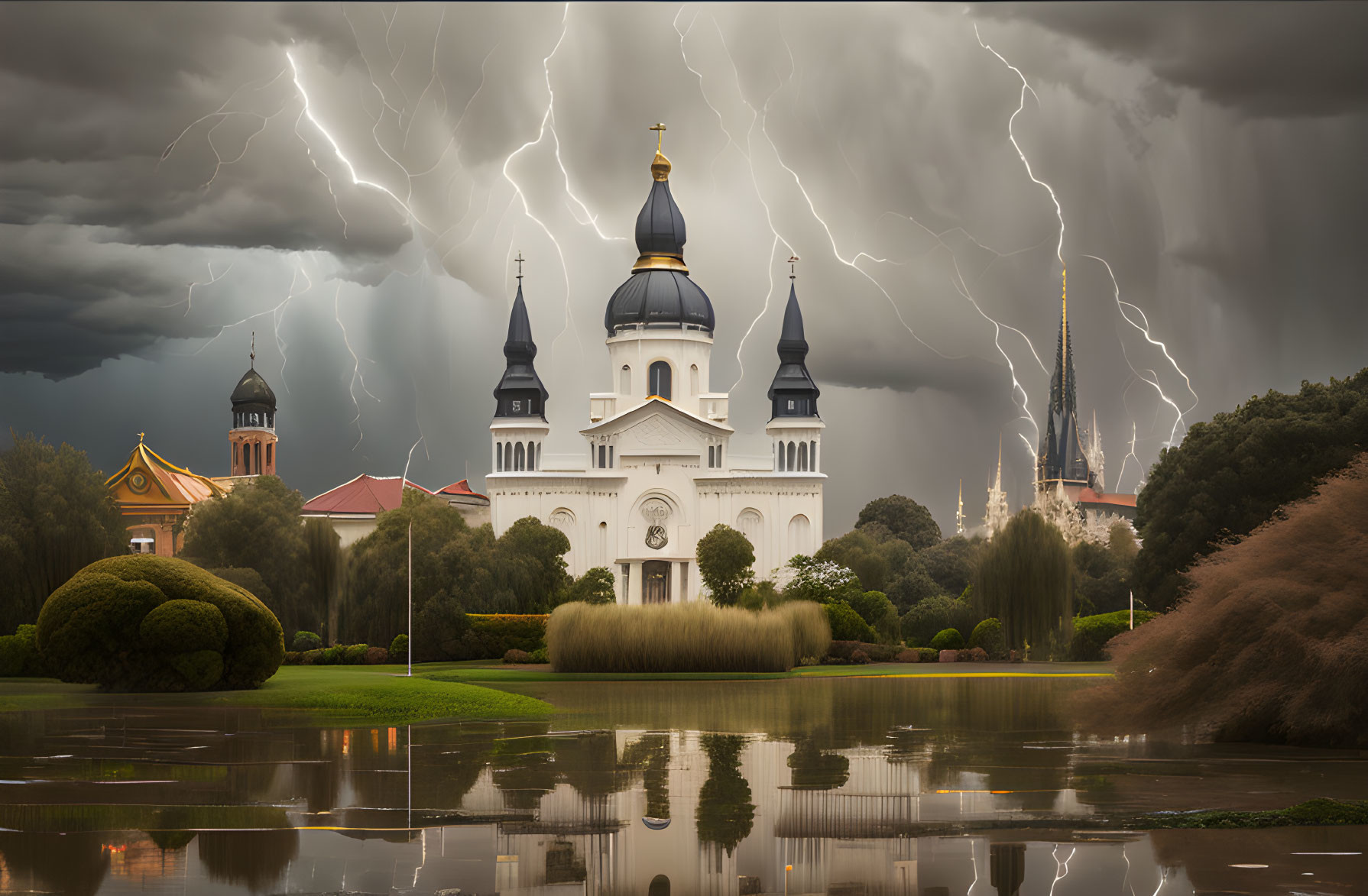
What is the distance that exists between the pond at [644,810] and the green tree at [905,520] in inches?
2800

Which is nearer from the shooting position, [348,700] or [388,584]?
[348,700]

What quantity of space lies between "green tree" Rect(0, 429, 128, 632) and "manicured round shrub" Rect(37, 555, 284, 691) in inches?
413

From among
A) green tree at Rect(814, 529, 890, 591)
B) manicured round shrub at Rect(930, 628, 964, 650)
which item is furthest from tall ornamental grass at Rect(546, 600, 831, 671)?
green tree at Rect(814, 529, 890, 591)

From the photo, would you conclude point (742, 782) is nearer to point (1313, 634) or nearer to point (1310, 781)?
point (1310, 781)

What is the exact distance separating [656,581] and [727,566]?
15710 mm

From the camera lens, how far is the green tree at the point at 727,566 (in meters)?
51.1

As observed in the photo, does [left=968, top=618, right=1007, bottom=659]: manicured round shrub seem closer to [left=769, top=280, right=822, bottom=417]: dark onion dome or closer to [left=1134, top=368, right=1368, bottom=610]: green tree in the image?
[left=1134, top=368, right=1368, bottom=610]: green tree

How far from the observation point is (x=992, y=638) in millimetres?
43344

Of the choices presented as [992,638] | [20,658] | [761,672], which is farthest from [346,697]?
[992,638]

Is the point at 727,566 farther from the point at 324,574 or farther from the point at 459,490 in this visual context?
the point at 459,490

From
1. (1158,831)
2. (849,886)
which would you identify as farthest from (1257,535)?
(849,886)

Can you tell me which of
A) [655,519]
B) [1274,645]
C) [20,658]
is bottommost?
[20,658]

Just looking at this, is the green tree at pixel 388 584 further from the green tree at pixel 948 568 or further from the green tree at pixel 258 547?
the green tree at pixel 948 568

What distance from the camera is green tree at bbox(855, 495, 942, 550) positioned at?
294 ft
